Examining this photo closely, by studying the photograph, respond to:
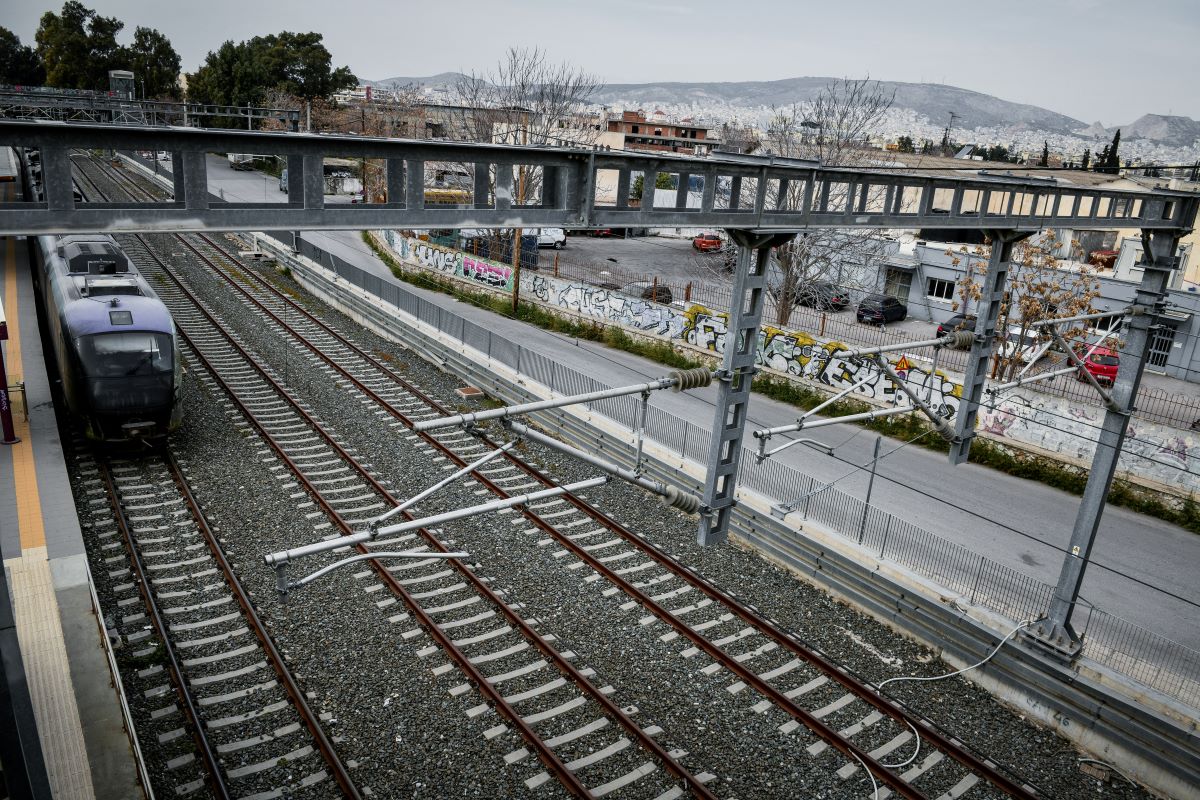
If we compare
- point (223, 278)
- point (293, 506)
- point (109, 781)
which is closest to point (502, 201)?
point (109, 781)

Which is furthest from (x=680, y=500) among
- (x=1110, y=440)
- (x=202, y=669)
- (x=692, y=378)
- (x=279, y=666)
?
(x=202, y=669)

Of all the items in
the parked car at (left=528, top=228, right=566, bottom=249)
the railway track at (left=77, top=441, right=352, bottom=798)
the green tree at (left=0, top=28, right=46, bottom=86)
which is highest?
the green tree at (left=0, top=28, right=46, bottom=86)

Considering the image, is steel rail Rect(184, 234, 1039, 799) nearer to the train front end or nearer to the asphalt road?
the asphalt road

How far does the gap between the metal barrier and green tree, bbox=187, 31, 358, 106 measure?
60713 millimetres

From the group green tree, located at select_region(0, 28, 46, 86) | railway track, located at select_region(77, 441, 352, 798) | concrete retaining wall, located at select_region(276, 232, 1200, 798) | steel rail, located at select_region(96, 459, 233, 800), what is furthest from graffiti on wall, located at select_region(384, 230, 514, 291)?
green tree, located at select_region(0, 28, 46, 86)

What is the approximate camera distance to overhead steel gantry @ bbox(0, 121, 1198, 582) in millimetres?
5777

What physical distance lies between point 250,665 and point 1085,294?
24479 mm

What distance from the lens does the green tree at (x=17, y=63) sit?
9138cm

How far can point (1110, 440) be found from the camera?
440 inches

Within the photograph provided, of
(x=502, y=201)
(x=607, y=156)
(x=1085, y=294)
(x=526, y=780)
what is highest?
(x=607, y=156)

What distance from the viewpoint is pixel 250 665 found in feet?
36.0

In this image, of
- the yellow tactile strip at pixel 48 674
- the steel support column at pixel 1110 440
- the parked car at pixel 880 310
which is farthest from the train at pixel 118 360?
the parked car at pixel 880 310

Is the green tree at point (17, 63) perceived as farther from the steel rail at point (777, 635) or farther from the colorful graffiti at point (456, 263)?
the steel rail at point (777, 635)

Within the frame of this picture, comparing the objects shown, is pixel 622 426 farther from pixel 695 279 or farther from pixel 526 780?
pixel 695 279
